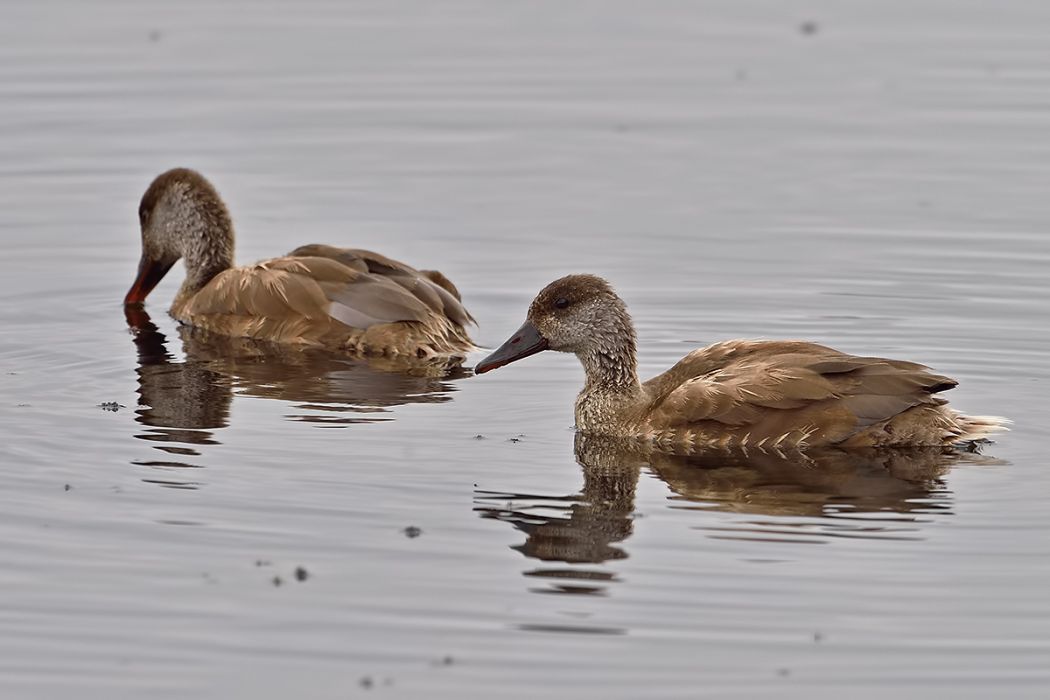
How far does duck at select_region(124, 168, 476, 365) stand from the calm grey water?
408 mm

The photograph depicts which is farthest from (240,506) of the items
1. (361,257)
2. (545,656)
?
(361,257)

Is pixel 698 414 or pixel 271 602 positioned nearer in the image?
pixel 271 602

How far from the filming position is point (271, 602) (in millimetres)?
8438

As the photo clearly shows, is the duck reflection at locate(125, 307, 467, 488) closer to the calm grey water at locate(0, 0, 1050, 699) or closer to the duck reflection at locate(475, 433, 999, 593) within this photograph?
the calm grey water at locate(0, 0, 1050, 699)

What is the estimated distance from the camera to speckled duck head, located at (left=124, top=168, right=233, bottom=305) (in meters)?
15.7

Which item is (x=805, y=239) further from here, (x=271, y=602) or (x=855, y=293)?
(x=271, y=602)

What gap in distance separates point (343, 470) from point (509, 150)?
930cm

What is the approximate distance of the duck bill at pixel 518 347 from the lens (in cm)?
1210

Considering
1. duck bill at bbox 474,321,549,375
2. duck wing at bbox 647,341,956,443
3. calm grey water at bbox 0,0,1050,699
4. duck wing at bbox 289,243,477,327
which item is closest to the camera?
calm grey water at bbox 0,0,1050,699

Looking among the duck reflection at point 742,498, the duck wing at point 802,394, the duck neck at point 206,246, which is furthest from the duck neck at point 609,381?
the duck neck at point 206,246

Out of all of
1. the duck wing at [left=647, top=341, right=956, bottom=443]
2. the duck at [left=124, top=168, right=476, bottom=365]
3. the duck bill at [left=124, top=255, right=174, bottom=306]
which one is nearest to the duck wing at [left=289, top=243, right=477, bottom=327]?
the duck at [left=124, top=168, right=476, bottom=365]

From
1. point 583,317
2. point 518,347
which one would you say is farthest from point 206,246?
point 583,317

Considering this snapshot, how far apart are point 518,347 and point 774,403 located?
1825mm

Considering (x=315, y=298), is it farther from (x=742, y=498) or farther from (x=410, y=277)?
(x=742, y=498)
